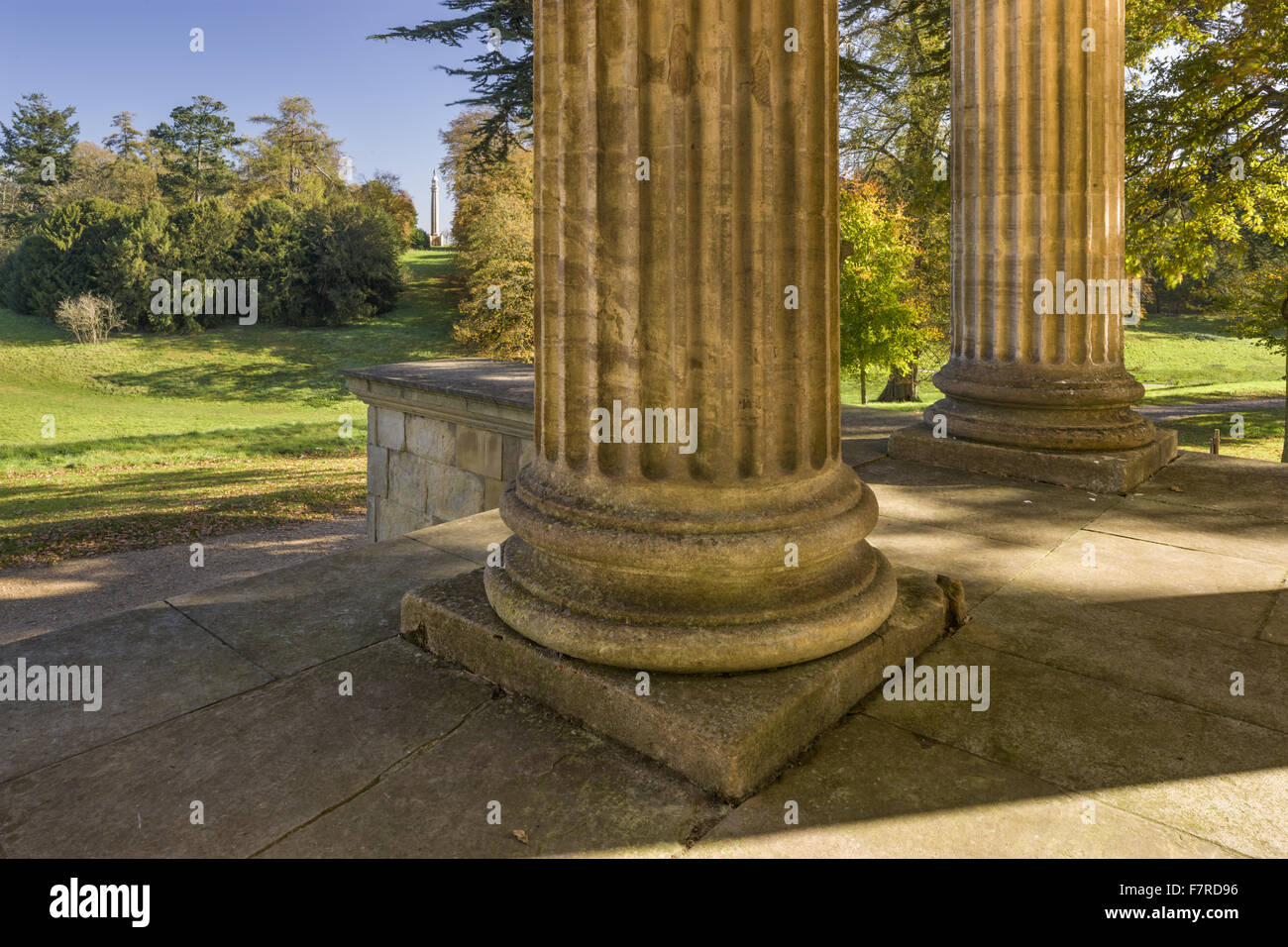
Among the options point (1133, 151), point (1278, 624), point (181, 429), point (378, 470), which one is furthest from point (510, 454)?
point (181, 429)

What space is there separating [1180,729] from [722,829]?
1.72 metres

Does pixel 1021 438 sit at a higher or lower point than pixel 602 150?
lower

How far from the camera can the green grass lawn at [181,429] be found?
712 inches

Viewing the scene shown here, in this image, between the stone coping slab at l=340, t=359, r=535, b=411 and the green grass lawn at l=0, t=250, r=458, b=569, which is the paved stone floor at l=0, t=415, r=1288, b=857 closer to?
the stone coping slab at l=340, t=359, r=535, b=411

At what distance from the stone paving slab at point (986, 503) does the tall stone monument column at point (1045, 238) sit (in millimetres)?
263

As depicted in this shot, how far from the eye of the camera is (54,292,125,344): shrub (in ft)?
136

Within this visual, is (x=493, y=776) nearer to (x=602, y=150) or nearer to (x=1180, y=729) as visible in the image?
(x=602, y=150)

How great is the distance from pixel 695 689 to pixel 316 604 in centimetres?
213

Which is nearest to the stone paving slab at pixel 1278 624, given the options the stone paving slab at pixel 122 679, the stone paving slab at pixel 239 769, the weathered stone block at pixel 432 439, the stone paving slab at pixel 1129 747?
the stone paving slab at pixel 1129 747

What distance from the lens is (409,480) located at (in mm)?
10250

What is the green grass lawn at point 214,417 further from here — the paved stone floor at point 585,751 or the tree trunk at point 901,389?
the paved stone floor at point 585,751

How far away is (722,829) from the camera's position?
2.37 meters
